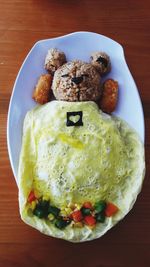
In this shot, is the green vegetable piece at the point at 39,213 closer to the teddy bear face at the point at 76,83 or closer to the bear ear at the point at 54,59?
the teddy bear face at the point at 76,83

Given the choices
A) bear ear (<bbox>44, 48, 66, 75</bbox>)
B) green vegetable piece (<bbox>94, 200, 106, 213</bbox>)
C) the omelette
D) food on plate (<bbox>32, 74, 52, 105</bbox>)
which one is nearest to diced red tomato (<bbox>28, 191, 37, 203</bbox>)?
the omelette

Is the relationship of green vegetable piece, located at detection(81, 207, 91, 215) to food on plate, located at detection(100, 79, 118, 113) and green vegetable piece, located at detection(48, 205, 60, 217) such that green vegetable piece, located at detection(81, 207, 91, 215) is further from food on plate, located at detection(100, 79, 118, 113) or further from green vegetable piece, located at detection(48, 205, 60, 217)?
food on plate, located at detection(100, 79, 118, 113)

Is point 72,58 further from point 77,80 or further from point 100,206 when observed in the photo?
point 100,206

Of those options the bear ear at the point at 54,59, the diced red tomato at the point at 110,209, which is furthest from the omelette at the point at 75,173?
the bear ear at the point at 54,59
